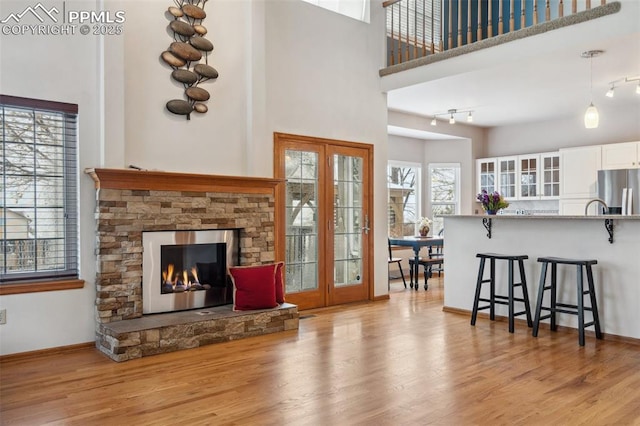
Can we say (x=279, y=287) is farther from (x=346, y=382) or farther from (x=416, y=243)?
(x=416, y=243)

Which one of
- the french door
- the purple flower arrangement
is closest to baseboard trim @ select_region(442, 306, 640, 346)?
the purple flower arrangement

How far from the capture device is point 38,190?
421 centimetres

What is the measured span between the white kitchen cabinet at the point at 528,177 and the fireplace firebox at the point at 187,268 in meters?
5.77

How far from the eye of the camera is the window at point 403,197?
923 centimetres

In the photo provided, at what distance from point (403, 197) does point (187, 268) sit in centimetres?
536

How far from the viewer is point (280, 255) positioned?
228 inches

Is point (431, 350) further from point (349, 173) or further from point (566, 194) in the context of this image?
point (566, 194)

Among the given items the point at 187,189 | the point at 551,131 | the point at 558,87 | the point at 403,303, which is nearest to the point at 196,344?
the point at 187,189

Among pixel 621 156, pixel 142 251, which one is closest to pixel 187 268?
pixel 142 251

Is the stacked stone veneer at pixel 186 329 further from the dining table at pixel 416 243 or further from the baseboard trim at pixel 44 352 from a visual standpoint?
the dining table at pixel 416 243

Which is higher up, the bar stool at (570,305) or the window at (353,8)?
the window at (353,8)

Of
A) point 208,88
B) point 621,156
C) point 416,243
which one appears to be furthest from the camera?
point 416,243

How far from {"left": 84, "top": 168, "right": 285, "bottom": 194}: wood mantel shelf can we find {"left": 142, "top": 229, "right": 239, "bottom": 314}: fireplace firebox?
17.2 inches
